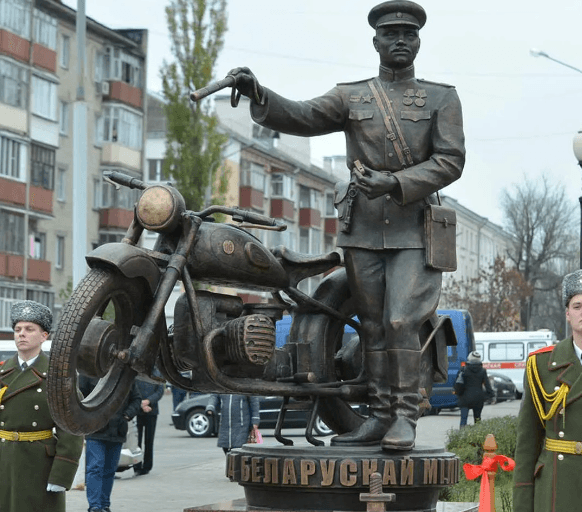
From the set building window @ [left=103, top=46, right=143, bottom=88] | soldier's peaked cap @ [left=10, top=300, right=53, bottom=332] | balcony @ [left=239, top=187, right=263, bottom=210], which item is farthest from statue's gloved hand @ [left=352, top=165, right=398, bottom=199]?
balcony @ [left=239, top=187, right=263, bottom=210]

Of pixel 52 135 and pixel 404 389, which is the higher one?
pixel 52 135

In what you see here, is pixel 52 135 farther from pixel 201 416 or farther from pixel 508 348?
Result: pixel 201 416

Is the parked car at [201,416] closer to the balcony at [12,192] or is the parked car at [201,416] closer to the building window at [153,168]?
the balcony at [12,192]

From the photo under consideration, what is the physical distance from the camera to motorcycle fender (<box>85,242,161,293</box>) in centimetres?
696

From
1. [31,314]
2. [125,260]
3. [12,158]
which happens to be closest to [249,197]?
[12,158]

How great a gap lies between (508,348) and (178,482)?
115 feet

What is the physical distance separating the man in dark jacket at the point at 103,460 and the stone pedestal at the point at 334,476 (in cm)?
689

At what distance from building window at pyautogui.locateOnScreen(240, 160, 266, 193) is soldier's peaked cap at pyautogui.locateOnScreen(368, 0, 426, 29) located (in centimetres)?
6334

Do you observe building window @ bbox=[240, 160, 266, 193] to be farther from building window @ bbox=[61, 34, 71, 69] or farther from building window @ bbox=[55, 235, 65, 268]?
building window @ bbox=[55, 235, 65, 268]

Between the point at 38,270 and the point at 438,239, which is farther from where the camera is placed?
the point at 38,270

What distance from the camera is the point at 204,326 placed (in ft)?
24.6

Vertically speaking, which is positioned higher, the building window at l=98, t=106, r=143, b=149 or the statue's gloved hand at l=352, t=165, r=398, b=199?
the building window at l=98, t=106, r=143, b=149

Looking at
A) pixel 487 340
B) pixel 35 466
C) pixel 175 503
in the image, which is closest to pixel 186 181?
pixel 487 340

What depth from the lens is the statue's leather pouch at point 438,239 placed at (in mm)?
7879
